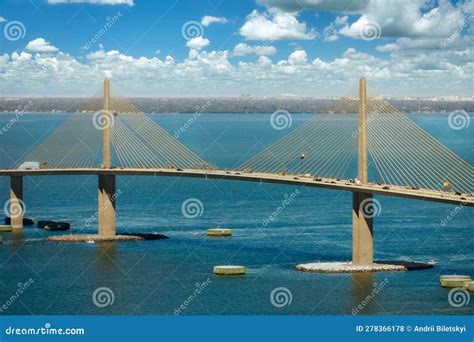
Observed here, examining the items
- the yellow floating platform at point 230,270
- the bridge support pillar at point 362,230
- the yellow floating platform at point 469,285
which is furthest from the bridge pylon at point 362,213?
the yellow floating platform at point 469,285

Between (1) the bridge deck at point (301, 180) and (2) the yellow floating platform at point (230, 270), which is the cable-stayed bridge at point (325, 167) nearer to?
(1) the bridge deck at point (301, 180)

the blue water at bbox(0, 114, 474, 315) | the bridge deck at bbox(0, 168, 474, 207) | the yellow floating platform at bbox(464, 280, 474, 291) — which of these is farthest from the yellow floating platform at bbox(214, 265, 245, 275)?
the yellow floating platform at bbox(464, 280, 474, 291)

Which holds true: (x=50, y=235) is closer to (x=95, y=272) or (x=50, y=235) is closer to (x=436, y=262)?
(x=95, y=272)

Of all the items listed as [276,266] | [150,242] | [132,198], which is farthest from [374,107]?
[132,198]

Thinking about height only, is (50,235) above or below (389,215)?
below

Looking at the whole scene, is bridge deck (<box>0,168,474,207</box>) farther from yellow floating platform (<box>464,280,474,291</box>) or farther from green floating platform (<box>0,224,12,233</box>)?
green floating platform (<box>0,224,12,233</box>)
